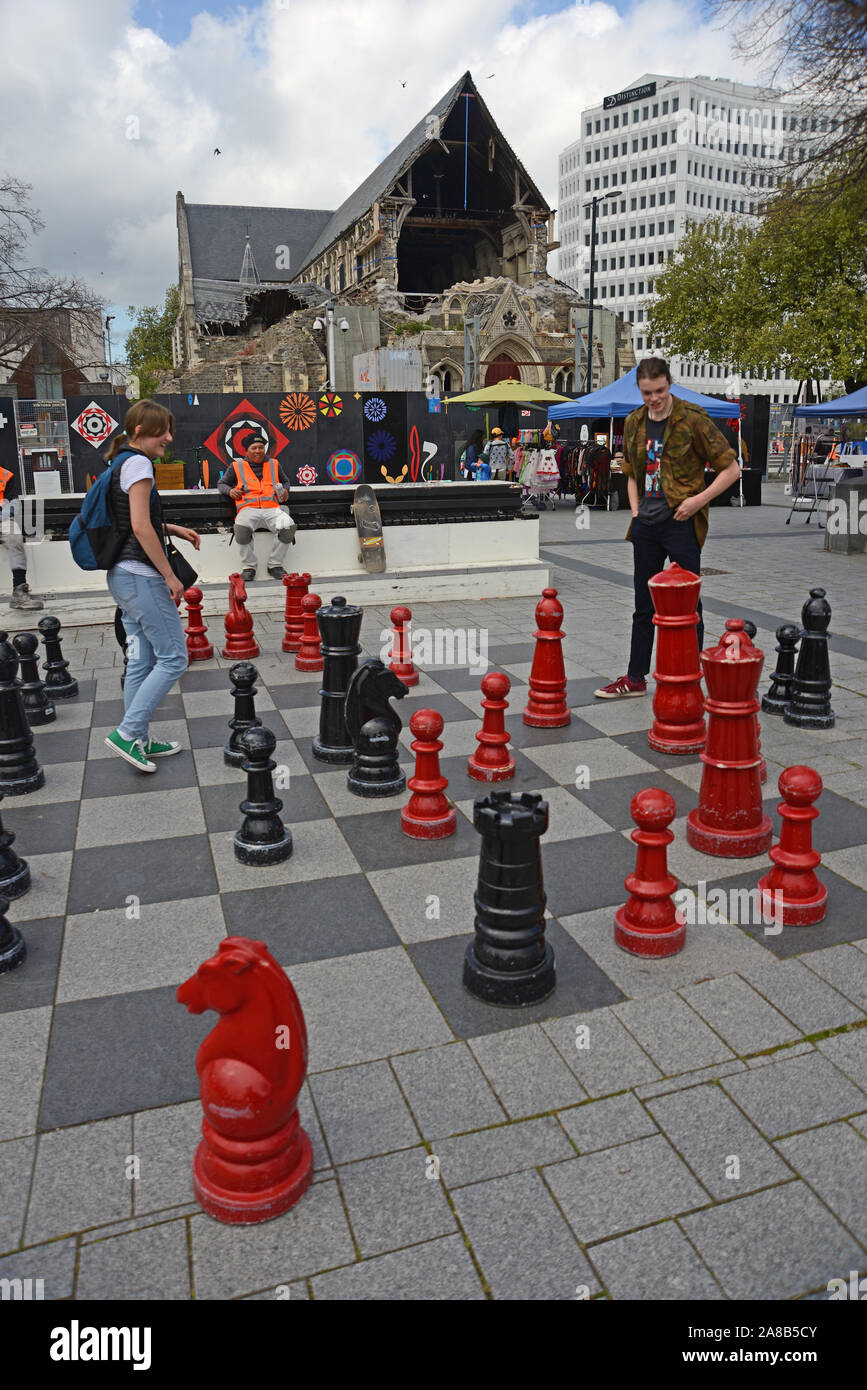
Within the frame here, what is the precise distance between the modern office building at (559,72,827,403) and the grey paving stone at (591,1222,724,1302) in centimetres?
12062

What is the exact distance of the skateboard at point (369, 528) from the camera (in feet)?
31.6

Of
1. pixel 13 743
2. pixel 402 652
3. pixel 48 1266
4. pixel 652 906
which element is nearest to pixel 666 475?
pixel 402 652

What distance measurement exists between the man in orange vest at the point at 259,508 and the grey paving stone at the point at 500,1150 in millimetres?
7422

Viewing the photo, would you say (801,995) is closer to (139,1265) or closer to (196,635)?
(139,1265)

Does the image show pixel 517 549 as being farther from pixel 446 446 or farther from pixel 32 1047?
pixel 32 1047

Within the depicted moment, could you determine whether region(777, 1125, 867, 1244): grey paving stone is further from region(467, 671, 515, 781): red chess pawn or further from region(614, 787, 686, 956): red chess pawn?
region(467, 671, 515, 781): red chess pawn

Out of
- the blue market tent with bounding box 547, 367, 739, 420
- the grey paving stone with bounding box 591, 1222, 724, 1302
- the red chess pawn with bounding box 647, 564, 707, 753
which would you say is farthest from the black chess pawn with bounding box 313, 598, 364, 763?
the blue market tent with bounding box 547, 367, 739, 420

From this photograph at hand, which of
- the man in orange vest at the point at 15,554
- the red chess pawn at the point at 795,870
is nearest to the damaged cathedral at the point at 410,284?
the man in orange vest at the point at 15,554

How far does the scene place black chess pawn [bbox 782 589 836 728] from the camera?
5.48 meters

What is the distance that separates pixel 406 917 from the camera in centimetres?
359

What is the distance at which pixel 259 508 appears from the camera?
9.32 metres

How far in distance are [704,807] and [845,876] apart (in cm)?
61

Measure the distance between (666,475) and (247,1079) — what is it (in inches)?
178
